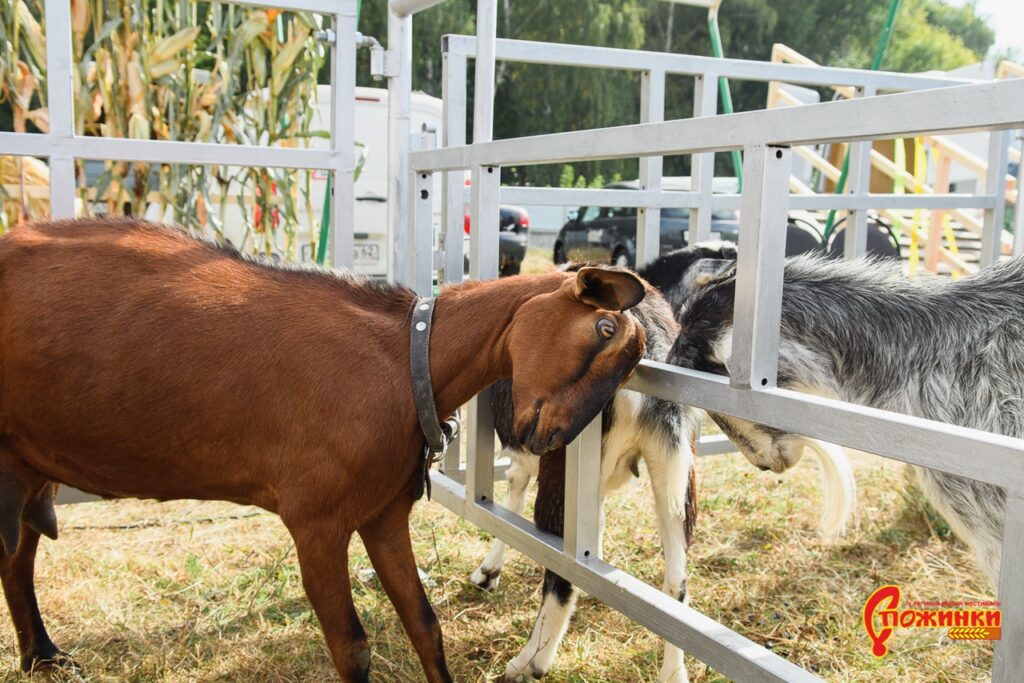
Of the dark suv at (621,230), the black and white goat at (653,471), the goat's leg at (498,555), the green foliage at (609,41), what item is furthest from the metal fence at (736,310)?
the green foliage at (609,41)

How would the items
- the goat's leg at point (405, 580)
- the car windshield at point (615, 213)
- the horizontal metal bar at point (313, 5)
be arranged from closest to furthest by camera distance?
the goat's leg at point (405, 580), the horizontal metal bar at point (313, 5), the car windshield at point (615, 213)

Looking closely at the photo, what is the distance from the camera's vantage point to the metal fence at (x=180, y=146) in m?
3.14

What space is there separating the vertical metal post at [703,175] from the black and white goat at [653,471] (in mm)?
1431

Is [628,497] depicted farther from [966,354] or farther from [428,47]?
[428,47]

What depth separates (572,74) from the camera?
3247cm

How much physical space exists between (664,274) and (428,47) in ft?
96.6

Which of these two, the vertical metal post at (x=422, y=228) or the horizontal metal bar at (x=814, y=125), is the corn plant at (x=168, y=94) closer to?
the vertical metal post at (x=422, y=228)

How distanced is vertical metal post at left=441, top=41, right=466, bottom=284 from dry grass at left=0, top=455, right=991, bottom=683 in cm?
133

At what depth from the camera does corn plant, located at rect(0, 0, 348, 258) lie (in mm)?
4582

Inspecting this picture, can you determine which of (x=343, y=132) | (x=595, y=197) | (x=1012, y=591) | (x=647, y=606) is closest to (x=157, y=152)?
(x=343, y=132)

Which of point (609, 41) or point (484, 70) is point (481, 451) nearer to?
point (484, 70)

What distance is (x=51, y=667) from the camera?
9.85ft

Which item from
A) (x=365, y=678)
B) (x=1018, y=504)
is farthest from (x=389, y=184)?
(x=1018, y=504)

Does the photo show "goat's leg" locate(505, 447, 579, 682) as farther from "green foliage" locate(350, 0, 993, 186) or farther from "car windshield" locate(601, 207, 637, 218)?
"green foliage" locate(350, 0, 993, 186)
